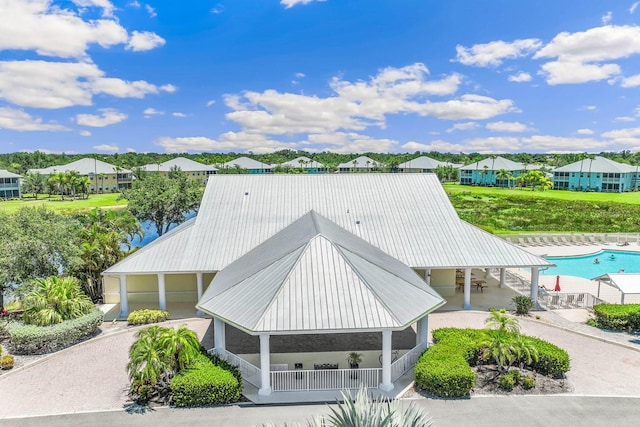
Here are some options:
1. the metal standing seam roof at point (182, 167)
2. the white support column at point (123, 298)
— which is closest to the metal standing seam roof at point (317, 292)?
the white support column at point (123, 298)

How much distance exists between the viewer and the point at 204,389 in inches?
559

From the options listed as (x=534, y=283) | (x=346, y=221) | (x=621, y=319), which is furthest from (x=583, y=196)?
(x=346, y=221)

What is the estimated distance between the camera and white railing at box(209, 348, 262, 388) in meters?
15.4

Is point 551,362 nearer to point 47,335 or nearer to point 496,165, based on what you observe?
point 47,335

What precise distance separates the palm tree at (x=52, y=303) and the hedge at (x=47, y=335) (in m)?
0.35

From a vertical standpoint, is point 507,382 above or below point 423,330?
below

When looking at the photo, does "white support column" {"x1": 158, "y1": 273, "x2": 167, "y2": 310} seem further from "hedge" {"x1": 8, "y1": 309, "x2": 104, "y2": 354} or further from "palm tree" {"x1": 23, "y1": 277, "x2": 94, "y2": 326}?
"hedge" {"x1": 8, "y1": 309, "x2": 104, "y2": 354}

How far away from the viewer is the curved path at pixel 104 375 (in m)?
14.5

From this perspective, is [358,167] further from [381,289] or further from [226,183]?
[381,289]

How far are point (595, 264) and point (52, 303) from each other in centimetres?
4190

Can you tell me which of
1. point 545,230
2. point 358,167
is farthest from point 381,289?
point 358,167

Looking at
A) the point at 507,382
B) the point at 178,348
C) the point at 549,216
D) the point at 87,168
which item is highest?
the point at 87,168

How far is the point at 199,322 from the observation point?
21.9 m

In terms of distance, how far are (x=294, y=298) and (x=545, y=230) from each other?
46.6 metres
